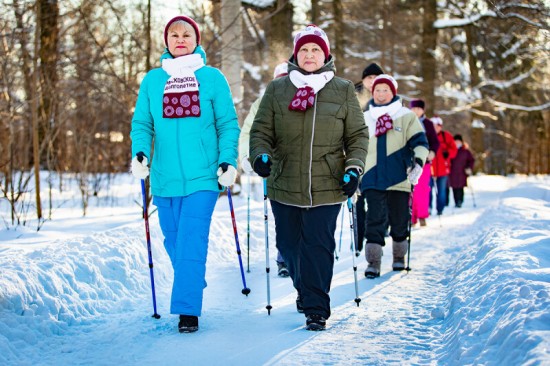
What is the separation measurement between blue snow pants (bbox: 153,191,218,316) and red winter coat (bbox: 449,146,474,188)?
42.4 ft

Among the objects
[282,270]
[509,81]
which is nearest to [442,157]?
[282,270]

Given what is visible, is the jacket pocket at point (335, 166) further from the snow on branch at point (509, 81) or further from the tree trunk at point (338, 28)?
the snow on branch at point (509, 81)

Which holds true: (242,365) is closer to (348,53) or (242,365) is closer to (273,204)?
(273,204)

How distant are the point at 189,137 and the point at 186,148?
84 millimetres

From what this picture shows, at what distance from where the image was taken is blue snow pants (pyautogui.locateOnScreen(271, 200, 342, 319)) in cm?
483

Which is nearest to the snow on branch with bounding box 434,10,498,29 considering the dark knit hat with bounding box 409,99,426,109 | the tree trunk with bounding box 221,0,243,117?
the dark knit hat with bounding box 409,99,426,109

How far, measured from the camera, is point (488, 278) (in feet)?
16.5

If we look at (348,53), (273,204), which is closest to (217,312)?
(273,204)

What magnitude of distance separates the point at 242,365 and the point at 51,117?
901cm

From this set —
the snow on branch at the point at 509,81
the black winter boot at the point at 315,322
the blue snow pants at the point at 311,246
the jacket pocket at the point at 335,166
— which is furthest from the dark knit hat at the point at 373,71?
the snow on branch at the point at 509,81

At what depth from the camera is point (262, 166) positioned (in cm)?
477

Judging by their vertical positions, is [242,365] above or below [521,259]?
below

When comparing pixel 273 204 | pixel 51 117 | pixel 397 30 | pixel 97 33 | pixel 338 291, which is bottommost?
pixel 338 291

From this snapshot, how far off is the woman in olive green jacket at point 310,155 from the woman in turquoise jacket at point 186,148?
301 millimetres
